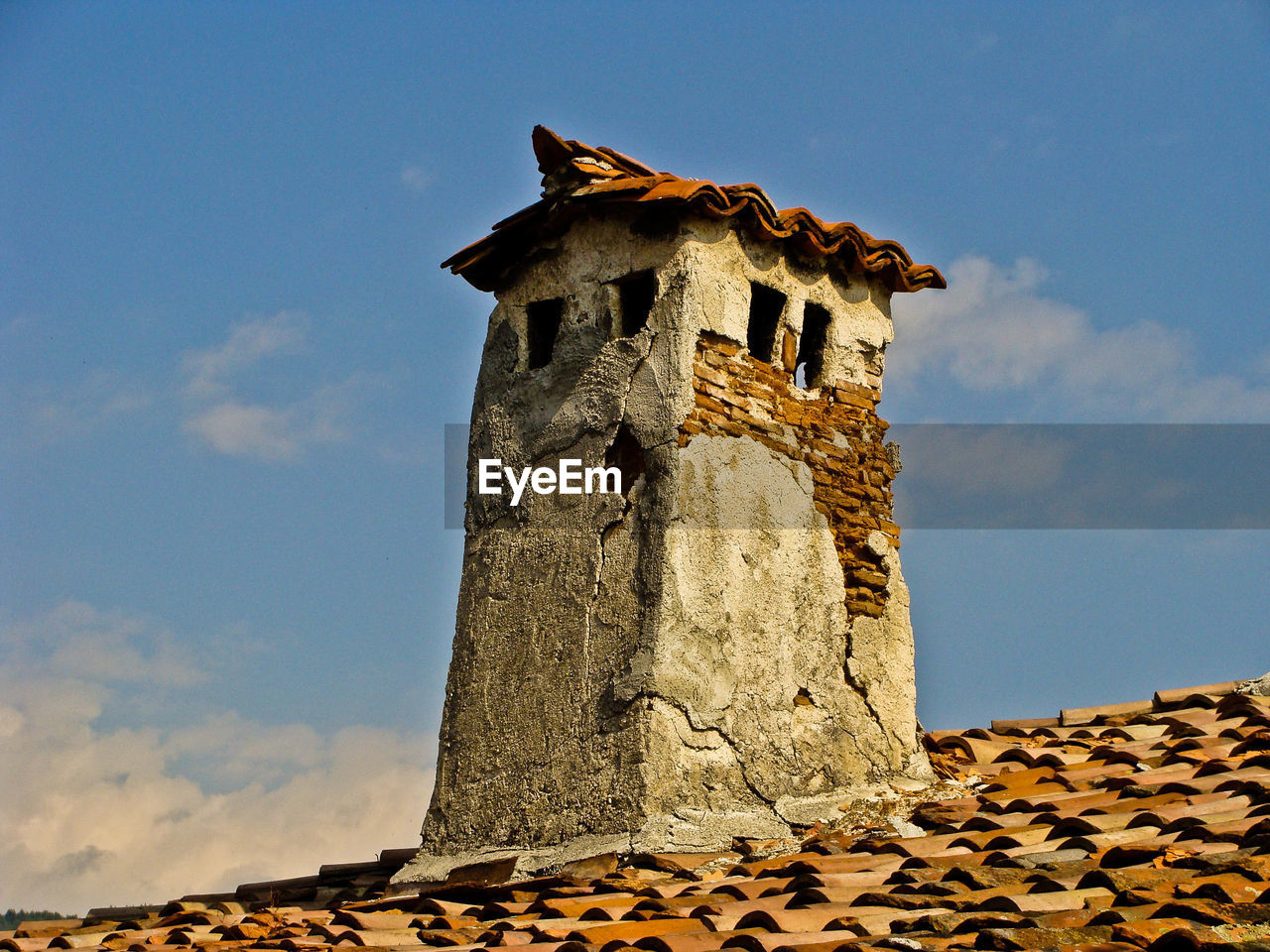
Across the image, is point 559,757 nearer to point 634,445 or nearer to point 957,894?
point 634,445

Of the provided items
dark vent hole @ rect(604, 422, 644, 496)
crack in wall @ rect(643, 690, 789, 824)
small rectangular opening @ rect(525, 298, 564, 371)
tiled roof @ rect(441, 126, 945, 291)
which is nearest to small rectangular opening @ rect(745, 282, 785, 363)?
tiled roof @ rect(441, 126, 945, 291)

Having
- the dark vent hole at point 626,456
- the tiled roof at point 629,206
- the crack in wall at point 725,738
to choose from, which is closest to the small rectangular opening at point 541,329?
the tiled roof at point 629,206

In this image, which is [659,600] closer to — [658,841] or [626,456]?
[626,456]

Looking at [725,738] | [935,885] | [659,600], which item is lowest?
[935,885]

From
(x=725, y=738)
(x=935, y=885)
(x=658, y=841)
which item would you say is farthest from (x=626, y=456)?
(x=935, y=885)

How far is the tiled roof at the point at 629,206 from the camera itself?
637 centimetres

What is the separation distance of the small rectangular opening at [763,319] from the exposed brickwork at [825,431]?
103 mm

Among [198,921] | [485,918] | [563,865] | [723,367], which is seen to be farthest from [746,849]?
[198,921]

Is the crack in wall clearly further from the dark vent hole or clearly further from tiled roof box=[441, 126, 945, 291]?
tiled roof box=[441, 126, 945, 291]

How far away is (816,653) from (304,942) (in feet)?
8.48

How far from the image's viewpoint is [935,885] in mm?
4750

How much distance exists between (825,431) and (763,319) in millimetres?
622

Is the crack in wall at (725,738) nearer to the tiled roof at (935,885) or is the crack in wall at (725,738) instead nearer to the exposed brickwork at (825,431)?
the tiled roof at (935,885)

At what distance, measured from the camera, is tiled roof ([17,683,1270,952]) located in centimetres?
420
